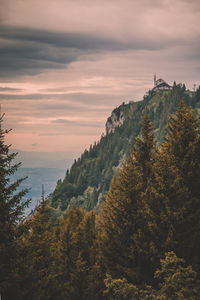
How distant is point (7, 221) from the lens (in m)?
18.9

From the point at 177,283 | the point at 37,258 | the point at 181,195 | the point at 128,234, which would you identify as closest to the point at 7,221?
the point at 37,258

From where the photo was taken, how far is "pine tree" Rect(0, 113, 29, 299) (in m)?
18.1

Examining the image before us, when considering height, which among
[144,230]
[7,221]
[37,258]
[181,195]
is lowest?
[37,258]

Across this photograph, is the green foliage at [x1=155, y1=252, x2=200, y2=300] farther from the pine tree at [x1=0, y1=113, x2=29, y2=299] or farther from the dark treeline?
the pine tree at [x1=0, y1=113, x2=29, y2=299]

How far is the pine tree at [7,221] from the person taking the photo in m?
18.1

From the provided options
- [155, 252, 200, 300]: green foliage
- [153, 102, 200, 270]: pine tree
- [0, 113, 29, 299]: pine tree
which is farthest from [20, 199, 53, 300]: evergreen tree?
[153, 102, 200, 270]: pine tree

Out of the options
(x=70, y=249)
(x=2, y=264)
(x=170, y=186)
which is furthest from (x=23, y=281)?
(x=70, y=249)

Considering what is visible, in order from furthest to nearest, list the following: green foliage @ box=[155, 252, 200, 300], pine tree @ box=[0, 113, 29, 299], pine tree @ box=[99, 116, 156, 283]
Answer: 1. pine tree @ box=[99, 116, 156, 283]
2. pine tree @ box=[0, 113, 29, 299]
3. green foliage @ box=[155, 252, 200, 300]

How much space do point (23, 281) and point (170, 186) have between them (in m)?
10.9

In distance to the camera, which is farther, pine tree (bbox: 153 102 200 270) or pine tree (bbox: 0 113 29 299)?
pine tree (bbox: 153 102 200 270)

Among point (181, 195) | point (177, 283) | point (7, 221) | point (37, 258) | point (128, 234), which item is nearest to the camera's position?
point (177, 283)

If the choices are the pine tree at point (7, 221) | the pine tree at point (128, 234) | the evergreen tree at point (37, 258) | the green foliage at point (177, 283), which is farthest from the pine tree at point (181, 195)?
the pine tree at point (7, 221)

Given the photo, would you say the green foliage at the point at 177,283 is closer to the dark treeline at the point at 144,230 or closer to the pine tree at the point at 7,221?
the dark treeline at the point at 144,230

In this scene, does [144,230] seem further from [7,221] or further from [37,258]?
[7,221]
